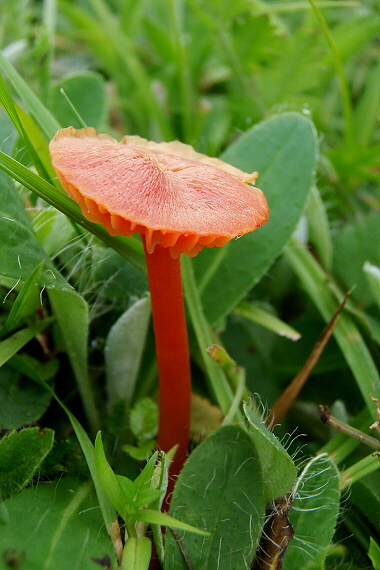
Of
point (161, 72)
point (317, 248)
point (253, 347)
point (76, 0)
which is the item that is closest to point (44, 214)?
point (253, 347)

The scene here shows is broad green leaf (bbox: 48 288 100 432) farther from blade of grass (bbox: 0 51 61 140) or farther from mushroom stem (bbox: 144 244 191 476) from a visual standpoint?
blade of grass (bbox: 0 51 61 140)

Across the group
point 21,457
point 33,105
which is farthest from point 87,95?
point 21,457

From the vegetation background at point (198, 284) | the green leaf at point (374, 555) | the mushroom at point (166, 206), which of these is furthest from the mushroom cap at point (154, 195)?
the green leaf at point (374, 555)

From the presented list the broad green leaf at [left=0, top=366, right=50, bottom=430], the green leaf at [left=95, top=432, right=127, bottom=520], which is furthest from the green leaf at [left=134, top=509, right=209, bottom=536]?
the broad green leaf at [left=0, top=366, right=50, bottom=430]

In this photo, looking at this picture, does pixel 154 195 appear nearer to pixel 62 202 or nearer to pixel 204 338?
pixel 62 202

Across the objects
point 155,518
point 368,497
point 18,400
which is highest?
point 18,400

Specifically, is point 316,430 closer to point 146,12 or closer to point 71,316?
point 71,316

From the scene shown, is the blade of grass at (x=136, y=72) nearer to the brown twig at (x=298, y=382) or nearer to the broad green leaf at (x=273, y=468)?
the brown twig at (x=298, y=382)
